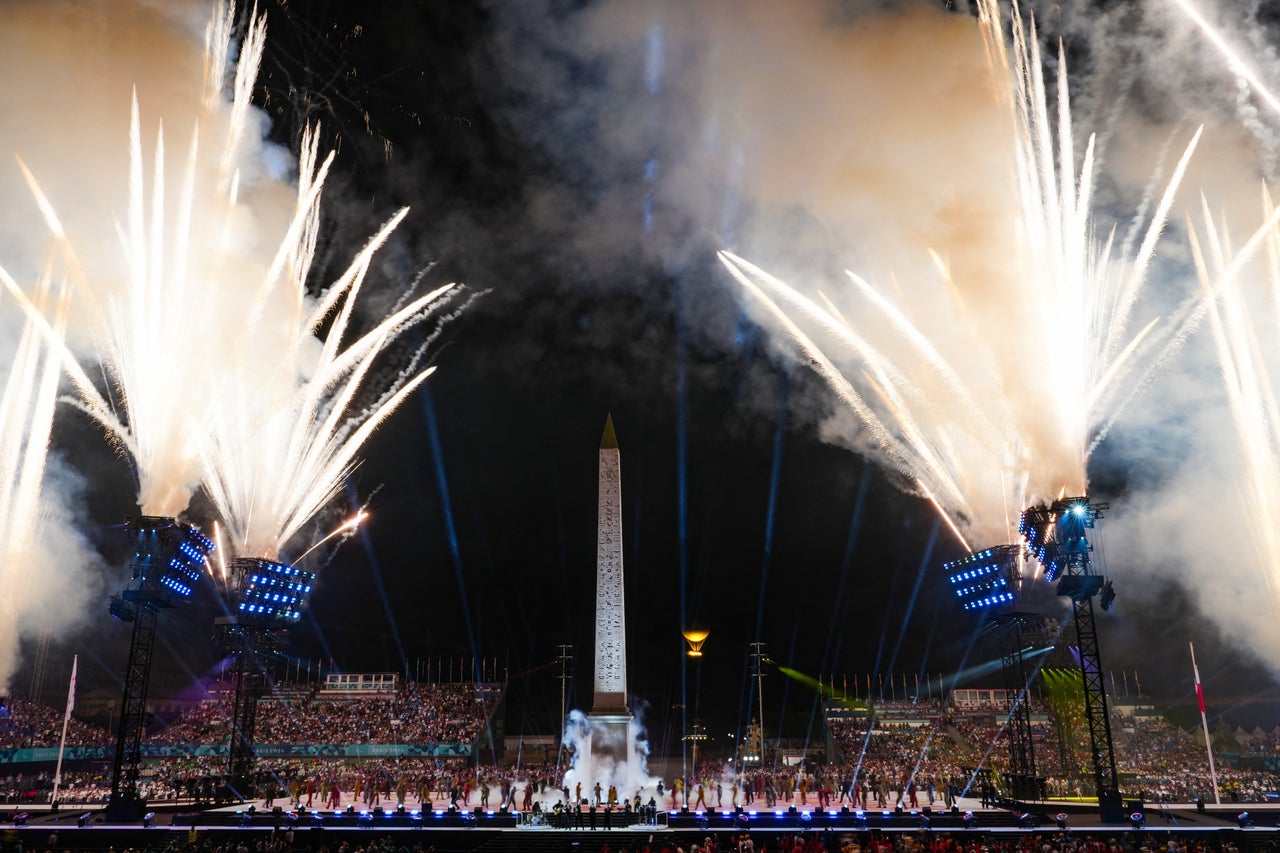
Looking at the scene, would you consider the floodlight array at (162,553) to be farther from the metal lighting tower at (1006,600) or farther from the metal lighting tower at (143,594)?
the metal lighting tower at (1006,600)

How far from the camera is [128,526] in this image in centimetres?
2355

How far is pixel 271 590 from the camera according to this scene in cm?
2931

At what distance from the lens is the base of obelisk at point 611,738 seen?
3834cm

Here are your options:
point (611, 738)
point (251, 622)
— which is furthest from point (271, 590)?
point (611, 738)

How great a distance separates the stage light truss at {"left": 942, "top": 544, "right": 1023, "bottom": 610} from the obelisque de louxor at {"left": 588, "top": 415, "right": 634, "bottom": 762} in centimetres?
1643

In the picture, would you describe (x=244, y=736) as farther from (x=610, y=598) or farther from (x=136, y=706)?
(x=610, y=598)

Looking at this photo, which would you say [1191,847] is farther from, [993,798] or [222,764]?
[222,764]

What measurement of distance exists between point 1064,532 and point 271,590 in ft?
79.7

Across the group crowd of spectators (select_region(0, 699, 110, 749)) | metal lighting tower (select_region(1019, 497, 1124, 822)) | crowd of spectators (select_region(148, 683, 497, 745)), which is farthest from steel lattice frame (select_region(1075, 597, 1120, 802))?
crowd of spectators (select_region(0, 699, 110, 749))

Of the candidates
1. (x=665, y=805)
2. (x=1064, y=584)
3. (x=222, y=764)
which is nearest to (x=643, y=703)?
(x=222, y=764)

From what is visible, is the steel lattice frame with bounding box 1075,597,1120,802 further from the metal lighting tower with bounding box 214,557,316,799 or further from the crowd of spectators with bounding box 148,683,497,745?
the crowd of spectators with bounding box 148,683,497,745

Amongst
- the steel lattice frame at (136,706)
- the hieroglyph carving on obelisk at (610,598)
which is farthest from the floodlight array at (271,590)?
the hieroglyph carving on obelisk at (610,598)

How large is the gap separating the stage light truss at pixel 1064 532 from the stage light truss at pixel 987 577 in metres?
2.53

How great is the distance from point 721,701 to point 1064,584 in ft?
167
